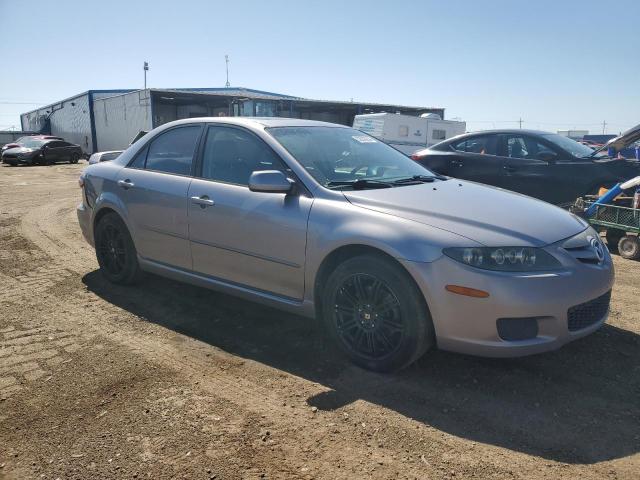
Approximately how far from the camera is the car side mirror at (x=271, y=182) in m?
3.53

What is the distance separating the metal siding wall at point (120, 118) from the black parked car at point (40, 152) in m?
3.02

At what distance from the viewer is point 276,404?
9.77 feet

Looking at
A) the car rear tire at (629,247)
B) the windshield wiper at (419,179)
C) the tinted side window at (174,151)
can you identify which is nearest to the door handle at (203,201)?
the tinted side window at (174,151)

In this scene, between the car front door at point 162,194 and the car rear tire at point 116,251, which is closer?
the car front door at point 162,194

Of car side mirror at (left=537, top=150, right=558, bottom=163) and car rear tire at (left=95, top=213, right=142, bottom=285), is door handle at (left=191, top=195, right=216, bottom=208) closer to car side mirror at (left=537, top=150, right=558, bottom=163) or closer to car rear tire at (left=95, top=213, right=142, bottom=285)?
car rear tire at (left=95, top=213, right=142, bottom=285)

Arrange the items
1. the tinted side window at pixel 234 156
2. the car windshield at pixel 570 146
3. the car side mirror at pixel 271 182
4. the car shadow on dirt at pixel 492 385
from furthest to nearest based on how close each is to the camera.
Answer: the car windshield at pixel 570 146, the tinted side window at pixel 234 156, the car side mirror at pixel 271 182, the car shadow on dirt at pixel 492 385

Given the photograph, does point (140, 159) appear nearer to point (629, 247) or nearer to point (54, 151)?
point (629, 247)

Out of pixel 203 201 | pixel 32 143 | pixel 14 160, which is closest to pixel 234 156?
pixel 203 201

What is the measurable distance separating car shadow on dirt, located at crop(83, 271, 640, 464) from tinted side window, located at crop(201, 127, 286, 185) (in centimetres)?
118

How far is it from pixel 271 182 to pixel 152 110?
83.1 ft

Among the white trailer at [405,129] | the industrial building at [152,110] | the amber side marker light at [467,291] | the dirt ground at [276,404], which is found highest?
the industrial building at [152,110]

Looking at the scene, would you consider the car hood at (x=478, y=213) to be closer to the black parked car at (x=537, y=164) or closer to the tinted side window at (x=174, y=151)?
the tinted side window at (x=174, y=151)

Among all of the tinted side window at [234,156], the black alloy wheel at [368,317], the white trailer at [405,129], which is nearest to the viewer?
the black alloy wheel at [368,317]

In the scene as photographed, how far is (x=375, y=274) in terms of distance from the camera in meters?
3.20
